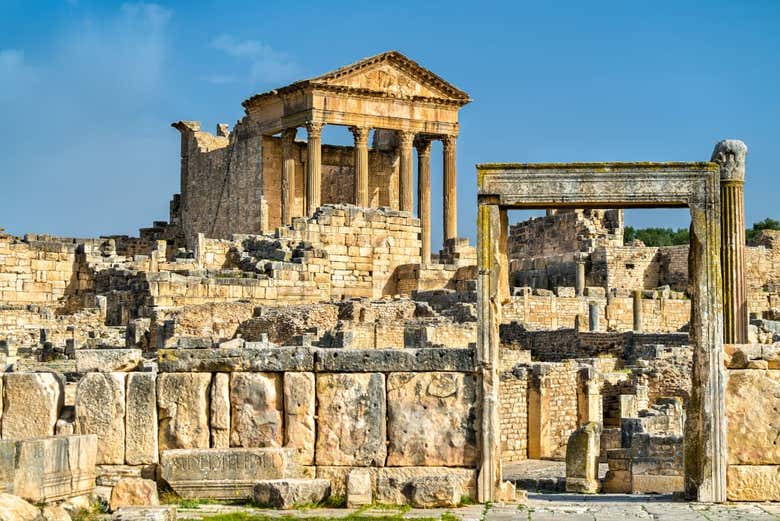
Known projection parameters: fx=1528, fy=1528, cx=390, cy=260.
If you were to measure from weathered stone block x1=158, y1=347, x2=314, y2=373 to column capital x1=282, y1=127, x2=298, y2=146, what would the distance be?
35.5 m

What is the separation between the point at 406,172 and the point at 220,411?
36062 mm

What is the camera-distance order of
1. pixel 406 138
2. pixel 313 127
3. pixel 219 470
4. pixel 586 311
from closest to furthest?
pixel 219 470, pixel 586 311, pixel 313 127, pixel 406 138

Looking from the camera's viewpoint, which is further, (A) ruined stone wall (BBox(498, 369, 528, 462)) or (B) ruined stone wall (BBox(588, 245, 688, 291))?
(B) ruined stone wall (BBox(588, 245, 688, 291))

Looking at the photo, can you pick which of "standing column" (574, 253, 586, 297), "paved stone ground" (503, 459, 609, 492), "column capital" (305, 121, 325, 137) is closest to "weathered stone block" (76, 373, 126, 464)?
"paved stone ground" (503, 459, 609, 492)

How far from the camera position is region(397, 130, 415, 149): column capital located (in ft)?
161

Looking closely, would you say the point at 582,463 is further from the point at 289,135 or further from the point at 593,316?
the point at 289,135

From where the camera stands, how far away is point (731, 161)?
44.4 ft

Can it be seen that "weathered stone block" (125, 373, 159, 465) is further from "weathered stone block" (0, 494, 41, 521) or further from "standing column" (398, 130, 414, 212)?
"standing column" (398, 130, 414, 212)

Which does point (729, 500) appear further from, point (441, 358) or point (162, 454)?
point (162, 454)

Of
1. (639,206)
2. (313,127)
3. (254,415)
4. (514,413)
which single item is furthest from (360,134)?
(254,415)

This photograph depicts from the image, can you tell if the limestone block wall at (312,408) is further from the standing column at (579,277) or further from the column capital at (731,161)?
the standing column at (579,277)

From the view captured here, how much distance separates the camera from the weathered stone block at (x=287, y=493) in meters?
12.5

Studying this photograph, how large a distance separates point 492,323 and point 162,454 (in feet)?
10.0

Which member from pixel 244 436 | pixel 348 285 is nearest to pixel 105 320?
pixel 348 285
